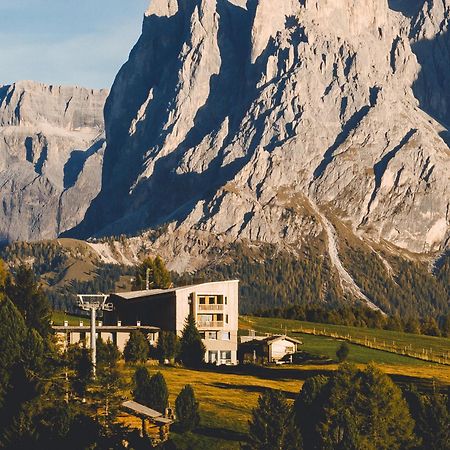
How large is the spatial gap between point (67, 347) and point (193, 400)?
2383 cm

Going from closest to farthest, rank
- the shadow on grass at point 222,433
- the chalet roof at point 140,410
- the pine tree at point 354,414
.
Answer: the pine tree at point 354,414 → the chalet roof at point 140,410 → the shadow on grass at point 222,433

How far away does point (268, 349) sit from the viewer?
12925 centimetres

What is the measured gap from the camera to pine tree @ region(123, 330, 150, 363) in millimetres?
119188

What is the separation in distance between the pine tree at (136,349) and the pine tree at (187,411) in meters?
35.1

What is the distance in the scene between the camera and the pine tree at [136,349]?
391ft

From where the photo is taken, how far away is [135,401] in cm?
8544

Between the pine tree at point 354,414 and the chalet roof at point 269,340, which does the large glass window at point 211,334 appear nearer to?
the chalet roof at point 269,340

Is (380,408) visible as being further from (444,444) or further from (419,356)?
(419,356)

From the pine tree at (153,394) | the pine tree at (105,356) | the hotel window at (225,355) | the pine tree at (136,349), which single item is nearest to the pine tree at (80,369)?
the pine tree at (105,356)

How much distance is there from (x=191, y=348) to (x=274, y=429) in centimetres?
5002

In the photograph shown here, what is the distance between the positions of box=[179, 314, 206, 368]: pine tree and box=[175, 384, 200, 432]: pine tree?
38602 mm

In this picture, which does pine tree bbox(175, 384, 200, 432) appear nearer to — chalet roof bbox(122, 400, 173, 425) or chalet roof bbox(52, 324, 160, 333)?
chalet roof bbox(122, 400, 173, 425)

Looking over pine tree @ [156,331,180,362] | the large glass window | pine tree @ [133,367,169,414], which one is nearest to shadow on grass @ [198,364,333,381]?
pine tree @ [156,331,180,362]

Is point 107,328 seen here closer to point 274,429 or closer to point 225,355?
point 225,355
